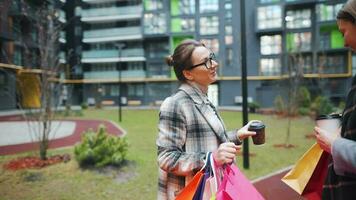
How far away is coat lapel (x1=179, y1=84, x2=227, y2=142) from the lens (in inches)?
75.5

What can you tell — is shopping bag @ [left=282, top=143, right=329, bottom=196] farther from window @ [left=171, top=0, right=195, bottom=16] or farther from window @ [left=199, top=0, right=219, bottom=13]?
window @ [left=171, top=0, right=195, bottom=16]

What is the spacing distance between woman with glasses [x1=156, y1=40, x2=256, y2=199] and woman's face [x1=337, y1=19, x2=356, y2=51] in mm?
641

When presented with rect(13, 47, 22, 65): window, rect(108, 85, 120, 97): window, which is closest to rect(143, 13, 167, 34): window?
rect(13, 47, 22, 65): window

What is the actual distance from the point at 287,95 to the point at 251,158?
22.9 ft

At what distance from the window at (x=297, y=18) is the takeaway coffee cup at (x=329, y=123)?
228 inches

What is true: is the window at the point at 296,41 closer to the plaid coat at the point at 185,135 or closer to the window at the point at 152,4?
the window at the point at 152,4

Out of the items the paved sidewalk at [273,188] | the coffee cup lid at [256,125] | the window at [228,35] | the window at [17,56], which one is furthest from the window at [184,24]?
the coffee cup lid at [256,125]

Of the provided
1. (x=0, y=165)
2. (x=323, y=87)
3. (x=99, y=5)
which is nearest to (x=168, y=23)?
(x=99, y=5)

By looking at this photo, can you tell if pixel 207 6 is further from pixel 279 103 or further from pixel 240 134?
pixel 279 103

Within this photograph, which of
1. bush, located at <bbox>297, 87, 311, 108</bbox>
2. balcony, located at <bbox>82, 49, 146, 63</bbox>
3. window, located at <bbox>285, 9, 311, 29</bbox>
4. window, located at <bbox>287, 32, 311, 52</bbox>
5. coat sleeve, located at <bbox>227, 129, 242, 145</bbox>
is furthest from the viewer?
bush, located at <bbox>297, 87, 311, 108</bbox>

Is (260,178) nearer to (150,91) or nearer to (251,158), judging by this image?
(251,158)

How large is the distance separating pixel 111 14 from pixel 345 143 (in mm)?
4988

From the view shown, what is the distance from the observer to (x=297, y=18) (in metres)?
8.32

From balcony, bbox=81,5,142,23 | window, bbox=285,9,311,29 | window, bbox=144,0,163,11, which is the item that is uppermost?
window, bbox=285,9,311,29
